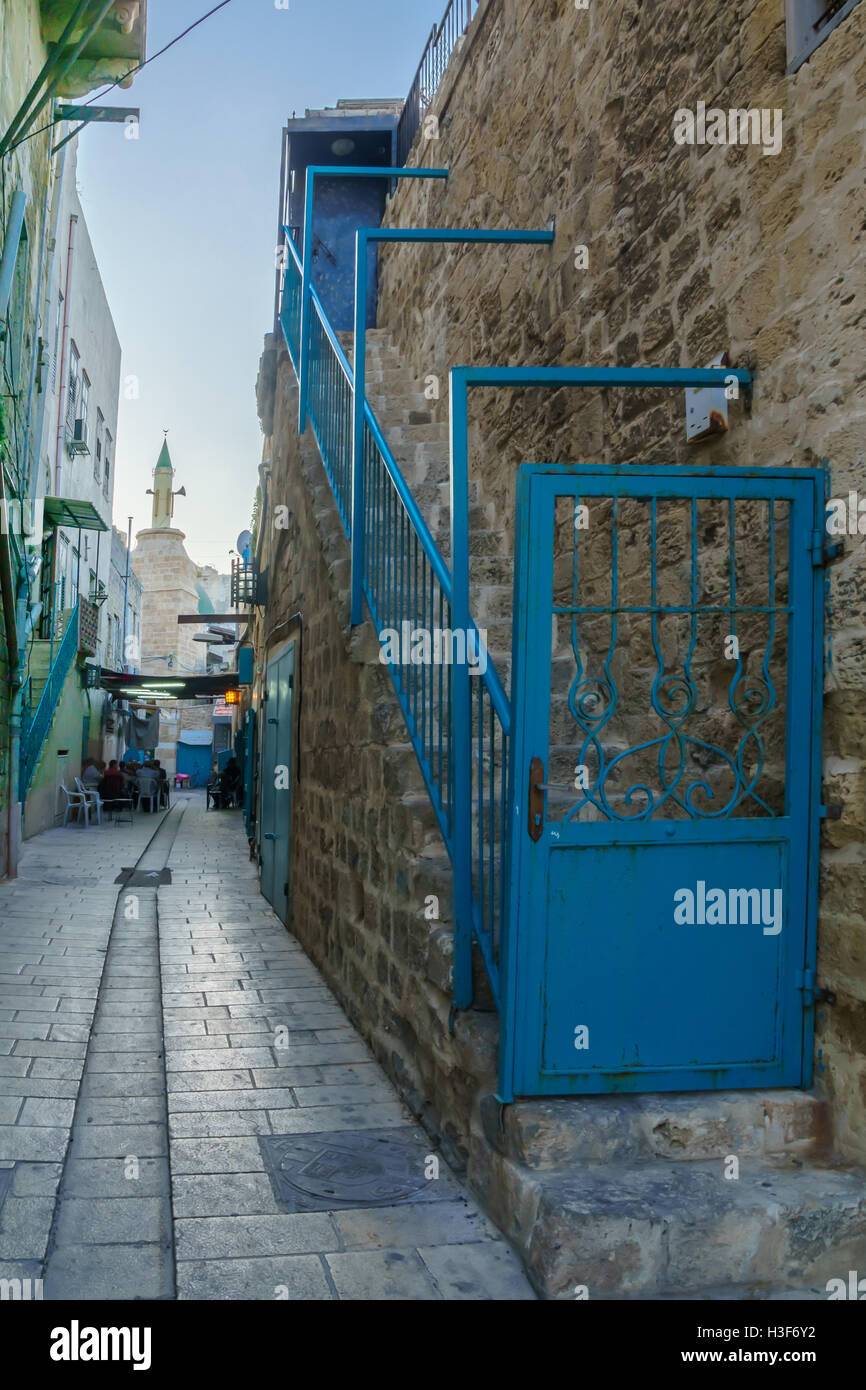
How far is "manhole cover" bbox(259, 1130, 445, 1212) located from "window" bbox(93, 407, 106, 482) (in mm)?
17636

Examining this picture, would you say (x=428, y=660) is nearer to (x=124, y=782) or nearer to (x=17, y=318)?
(x=17, y=318)

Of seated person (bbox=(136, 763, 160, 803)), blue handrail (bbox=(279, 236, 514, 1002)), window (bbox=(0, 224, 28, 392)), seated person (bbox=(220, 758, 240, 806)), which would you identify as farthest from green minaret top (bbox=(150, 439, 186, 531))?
blue handrail (bbox=(279, 236, 514, 1002))

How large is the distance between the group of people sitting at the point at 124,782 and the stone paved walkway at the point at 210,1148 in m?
11.4

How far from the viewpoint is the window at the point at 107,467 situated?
20141mm

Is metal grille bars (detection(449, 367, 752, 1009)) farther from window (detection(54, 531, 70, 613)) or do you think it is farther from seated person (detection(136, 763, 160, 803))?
seated person (detection(136, 763, 160, 803))

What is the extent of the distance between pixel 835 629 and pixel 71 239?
16.1m

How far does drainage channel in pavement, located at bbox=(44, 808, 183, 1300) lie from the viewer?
2.41m

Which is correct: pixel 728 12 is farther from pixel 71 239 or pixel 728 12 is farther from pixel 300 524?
pixel 71 239

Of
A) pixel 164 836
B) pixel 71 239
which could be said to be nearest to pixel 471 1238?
pixel 164 836

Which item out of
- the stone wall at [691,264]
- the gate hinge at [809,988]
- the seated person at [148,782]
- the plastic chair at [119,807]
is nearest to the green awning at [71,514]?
the plastic chair at [119,807]

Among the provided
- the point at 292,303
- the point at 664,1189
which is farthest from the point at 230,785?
the point at 664,1189

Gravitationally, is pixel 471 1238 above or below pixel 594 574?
below
